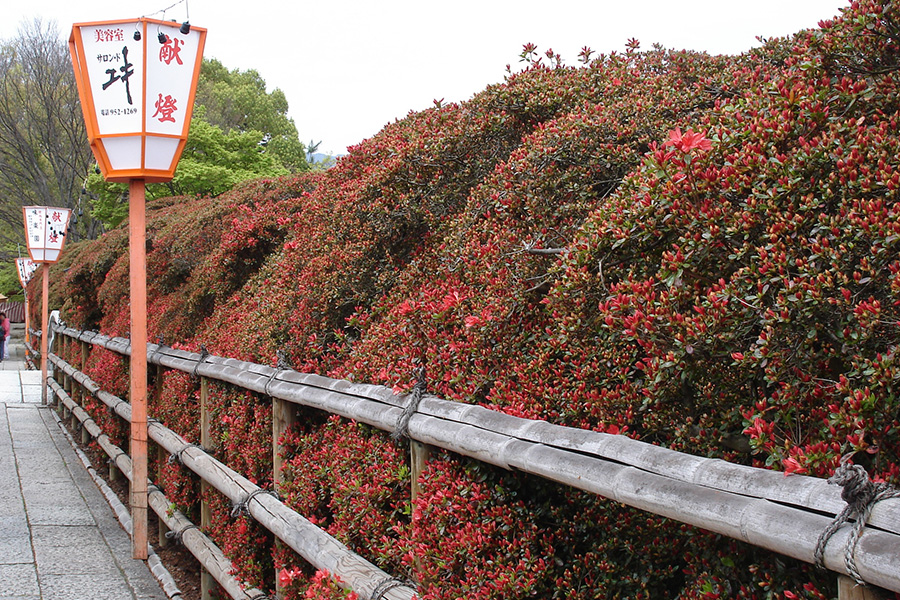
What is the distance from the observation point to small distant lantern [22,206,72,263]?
1274cm

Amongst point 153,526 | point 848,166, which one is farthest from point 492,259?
point 153,526

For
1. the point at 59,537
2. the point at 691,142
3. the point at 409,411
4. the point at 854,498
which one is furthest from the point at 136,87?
the point at 854,498

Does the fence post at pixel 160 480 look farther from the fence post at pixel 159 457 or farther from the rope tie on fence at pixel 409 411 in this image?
the rope tie on fence at pixel 409 411

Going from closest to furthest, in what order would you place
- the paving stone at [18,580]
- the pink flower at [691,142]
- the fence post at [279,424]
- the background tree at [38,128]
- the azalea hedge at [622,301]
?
the azalea hedge at [622,301], the pink flower at [691,142], the fence post at [279,424], the paving stone at [18,580], the background tree at [38,128]

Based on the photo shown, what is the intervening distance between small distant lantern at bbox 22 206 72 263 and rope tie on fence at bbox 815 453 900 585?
44.8 feet

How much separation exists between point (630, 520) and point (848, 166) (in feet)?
3.50

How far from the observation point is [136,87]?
467 centimetres

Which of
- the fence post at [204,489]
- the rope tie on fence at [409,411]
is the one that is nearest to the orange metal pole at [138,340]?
the fence post at [204,489]

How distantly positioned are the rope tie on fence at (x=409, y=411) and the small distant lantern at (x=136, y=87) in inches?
120

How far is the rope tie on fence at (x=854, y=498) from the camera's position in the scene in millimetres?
1253

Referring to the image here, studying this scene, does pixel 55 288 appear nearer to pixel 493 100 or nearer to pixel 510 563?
pixel 493 100

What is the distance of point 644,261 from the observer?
2.17m

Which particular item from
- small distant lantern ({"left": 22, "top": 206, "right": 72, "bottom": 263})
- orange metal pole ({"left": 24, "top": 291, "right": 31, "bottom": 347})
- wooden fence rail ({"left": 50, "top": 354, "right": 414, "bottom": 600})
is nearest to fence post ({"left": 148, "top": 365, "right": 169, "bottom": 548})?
wooden fence rail ({"left": 50, "top": 354, "right": 414, "bottom": 600})

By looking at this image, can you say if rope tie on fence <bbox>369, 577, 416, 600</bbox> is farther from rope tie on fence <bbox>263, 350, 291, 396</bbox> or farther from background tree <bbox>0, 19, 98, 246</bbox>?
background tree <bbox>0, 19, 98, 246</bbox>
